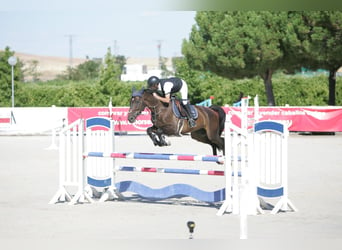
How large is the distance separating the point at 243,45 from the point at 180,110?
1138 inches

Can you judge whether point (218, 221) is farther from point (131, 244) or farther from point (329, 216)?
point (131, 244)

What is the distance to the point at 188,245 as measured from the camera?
6.71 meters

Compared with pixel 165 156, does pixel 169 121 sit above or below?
above

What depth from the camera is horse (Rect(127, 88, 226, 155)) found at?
36.8ft

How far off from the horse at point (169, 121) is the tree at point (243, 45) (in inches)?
1004

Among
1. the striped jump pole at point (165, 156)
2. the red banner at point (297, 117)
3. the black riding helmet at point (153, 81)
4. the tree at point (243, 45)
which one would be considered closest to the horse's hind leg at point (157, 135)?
the black riding helmet at point (153, 81)

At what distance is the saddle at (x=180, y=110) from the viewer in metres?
11.6

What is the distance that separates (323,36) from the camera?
35250 mm

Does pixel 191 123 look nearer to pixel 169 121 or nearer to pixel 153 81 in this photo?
pixel 169 121

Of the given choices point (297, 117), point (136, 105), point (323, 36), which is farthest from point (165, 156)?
point (323, 36)

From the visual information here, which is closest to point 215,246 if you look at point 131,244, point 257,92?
point 131,244

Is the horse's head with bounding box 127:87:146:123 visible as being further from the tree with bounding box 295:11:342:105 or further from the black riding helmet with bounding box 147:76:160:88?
the tree with bounding box 295:11:342:105

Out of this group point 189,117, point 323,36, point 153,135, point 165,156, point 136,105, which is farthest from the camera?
point 323,36

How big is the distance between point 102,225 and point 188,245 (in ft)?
7.65
